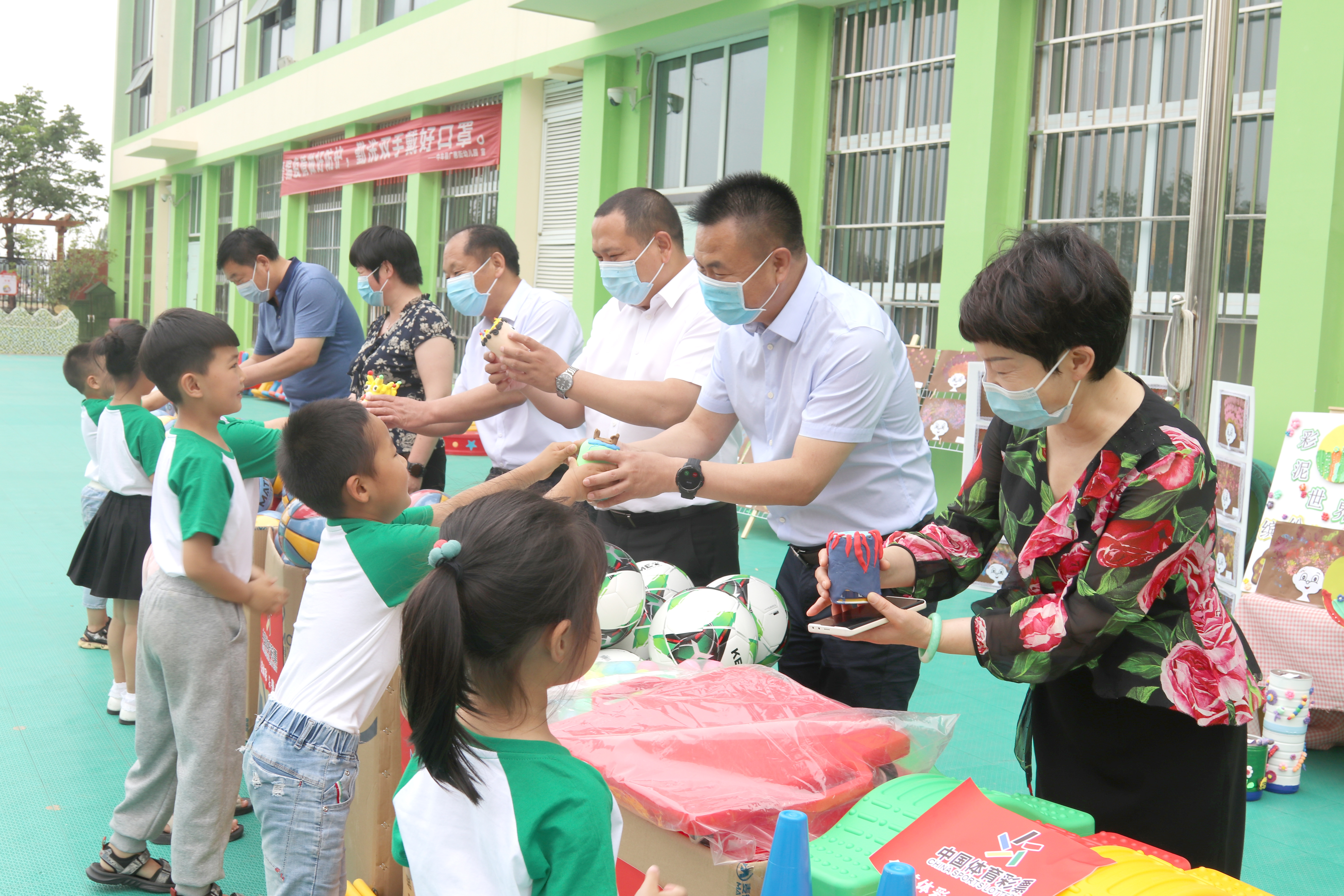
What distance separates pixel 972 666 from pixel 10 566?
16.2 feet

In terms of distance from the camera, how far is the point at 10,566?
5.50 metres

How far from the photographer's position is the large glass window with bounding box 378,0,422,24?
13.0 m

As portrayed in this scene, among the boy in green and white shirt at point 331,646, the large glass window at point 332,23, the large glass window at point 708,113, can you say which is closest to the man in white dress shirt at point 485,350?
the boy in green and white shirt at point 331,646

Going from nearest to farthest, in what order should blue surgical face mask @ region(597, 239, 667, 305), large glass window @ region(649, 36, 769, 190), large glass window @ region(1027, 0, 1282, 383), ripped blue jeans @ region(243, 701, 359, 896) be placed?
ripped blue jeans @ region(243, 701, 359, 896) < blue surgical face mask @ region(597, 239, 667, 305) < large glass window @ region(1027, 0, 1282, 383) < large glass window @ region(649, 36, 769, 190)

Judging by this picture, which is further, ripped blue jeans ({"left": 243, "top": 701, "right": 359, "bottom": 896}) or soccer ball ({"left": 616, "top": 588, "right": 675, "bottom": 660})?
soccer ball ({"left": 616, "top": 588, "right": 675, "bottom": 660})

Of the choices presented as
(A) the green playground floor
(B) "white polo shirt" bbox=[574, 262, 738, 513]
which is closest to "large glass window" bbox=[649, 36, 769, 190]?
(A) the green playground floor

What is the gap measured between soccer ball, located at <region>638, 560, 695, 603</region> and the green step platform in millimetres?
1041

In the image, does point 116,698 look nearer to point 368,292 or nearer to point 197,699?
point 197,699

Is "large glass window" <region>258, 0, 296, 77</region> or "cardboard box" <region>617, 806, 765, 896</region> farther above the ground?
"large glass window" <region>258, 0, 296, 77</region>

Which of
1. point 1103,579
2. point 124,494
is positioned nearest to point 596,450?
point 1103,579

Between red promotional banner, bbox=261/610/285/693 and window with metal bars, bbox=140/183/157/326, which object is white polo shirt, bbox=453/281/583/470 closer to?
red promotional banner, bbox=261/610/285/693

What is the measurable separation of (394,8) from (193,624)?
513 inches


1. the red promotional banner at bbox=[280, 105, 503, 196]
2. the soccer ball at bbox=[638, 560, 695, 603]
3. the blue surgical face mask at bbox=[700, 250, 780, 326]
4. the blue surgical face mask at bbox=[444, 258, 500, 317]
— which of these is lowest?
the soccer ball at bbox=[638, 560, 695, 603]

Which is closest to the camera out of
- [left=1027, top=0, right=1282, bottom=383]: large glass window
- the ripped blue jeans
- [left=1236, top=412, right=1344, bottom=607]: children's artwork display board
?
the ripped blue jeans
